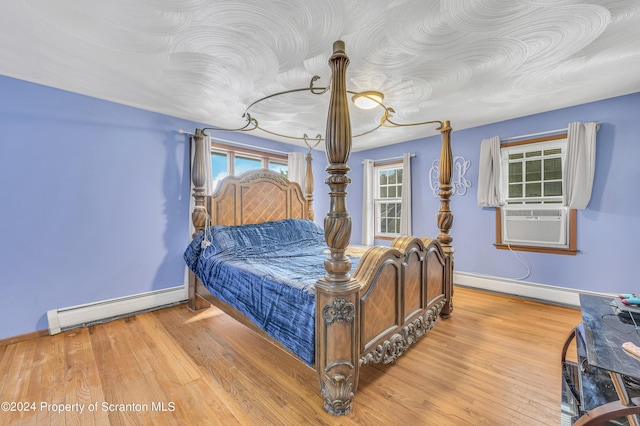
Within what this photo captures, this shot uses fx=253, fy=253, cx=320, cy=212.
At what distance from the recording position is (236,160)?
13.1 feet

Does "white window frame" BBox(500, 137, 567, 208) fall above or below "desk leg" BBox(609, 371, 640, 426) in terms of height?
above

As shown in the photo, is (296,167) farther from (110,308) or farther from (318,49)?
(110,308)

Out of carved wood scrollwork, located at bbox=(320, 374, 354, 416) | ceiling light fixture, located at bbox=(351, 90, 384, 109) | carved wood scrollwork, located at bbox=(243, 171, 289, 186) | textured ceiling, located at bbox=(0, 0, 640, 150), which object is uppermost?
textured ceiling, located at bbox=(0, 0, 640, 150)

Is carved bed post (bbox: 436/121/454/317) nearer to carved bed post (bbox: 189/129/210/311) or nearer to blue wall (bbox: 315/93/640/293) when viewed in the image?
blue wall (bbox: 315/93/640/293)

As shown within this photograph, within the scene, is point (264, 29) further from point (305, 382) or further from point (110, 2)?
point (305, 382)

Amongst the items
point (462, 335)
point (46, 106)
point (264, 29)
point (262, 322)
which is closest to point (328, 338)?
point (262, 322)

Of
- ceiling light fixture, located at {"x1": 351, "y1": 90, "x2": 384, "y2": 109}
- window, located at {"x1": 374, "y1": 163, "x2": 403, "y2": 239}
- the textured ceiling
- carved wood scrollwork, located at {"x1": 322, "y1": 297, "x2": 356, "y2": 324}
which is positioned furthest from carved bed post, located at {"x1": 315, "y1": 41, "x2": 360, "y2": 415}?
window, located at {"x1": 374, "y1": 163, "x2": 403, "y2": 239}

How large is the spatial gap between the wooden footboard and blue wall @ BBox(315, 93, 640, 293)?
1.69m

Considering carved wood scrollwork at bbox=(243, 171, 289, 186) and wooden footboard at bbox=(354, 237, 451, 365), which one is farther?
carved wood scrollwork at bbox=(243, 171, 289, 186)

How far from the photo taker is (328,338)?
59.8 inches

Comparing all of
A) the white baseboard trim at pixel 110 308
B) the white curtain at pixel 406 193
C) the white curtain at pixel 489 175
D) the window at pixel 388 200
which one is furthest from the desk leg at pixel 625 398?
the white baseboard trim at pixel 110 308

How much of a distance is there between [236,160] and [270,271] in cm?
244

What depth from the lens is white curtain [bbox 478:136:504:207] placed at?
143 inches


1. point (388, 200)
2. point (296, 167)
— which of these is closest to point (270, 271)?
point (296, 167)
